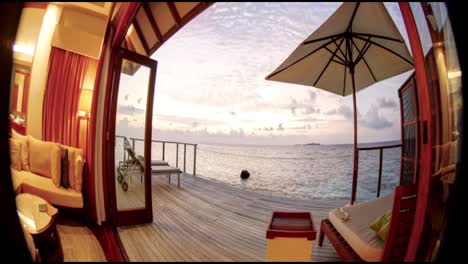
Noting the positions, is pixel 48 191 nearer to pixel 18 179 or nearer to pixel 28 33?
pixel 18 179

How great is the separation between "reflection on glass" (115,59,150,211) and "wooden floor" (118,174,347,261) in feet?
0.23

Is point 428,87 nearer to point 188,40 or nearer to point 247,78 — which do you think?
point 247,78

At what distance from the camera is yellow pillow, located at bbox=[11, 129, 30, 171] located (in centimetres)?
55

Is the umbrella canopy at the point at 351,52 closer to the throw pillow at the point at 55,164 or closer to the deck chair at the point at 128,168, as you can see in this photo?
the deck chair at the point at 128,168

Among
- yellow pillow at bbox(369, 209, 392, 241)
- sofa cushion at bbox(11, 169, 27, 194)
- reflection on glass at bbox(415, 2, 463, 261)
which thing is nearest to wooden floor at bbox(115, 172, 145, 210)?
sofa cushion at bbox(11, 169, 27, 194)

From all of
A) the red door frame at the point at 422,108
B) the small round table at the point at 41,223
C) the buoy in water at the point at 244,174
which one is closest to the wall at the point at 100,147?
the small round table at the point at 41,223

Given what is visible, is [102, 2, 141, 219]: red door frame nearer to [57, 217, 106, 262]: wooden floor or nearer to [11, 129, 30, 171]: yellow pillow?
[57, 217, 106, 262]: wooden floor

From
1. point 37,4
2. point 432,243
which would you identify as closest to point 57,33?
point 37,4

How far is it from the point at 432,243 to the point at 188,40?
892 mm

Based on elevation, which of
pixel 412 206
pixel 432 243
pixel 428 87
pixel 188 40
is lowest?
pixel 432 243

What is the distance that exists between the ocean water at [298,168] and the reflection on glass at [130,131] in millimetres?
61

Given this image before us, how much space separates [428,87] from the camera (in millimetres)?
551

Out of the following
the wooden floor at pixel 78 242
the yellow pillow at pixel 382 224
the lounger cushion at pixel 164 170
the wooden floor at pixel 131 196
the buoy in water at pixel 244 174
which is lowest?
the wooden floor at pixel 78 242

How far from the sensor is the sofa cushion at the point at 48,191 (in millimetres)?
560
